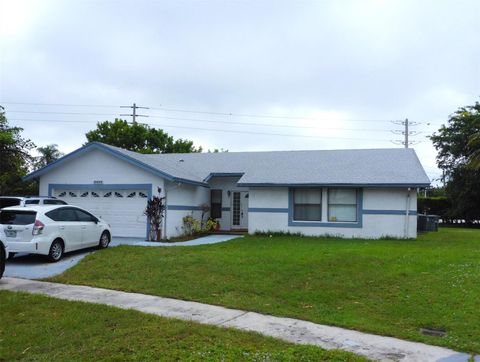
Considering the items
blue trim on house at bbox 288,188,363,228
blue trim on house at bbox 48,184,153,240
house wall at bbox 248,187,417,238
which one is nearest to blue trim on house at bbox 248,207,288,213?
house wall at bbox 248,187,417,238

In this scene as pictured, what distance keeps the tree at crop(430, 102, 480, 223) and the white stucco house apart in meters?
17.6

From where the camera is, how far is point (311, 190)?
66.0ft

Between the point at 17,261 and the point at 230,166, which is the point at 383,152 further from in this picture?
the point at 17,261

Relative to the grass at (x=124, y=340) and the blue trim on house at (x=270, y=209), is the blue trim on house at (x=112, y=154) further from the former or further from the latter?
the grass at (x=124, y=340)

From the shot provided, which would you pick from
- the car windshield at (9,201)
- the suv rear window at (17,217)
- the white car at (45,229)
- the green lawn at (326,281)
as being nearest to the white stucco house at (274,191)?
the car windshield at (9,201)

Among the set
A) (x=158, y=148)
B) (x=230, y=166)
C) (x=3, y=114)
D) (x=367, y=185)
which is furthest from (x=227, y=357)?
(x=158, y=148)

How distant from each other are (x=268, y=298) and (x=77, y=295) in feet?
12.2

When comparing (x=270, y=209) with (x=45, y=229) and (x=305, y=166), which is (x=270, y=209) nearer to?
(x=305, y=166)

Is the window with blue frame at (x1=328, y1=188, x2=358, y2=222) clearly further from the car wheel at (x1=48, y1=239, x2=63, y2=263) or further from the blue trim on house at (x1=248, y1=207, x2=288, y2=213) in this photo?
the car wheel at (x1=48, y1=239, x2=63, y2=263)

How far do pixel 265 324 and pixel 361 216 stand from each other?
12924 millimetres

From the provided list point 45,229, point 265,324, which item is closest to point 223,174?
point 45,229

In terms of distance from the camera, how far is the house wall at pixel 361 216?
18938mm

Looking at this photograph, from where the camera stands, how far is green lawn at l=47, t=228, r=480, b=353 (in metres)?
7.57

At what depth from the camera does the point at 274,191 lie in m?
20.4
